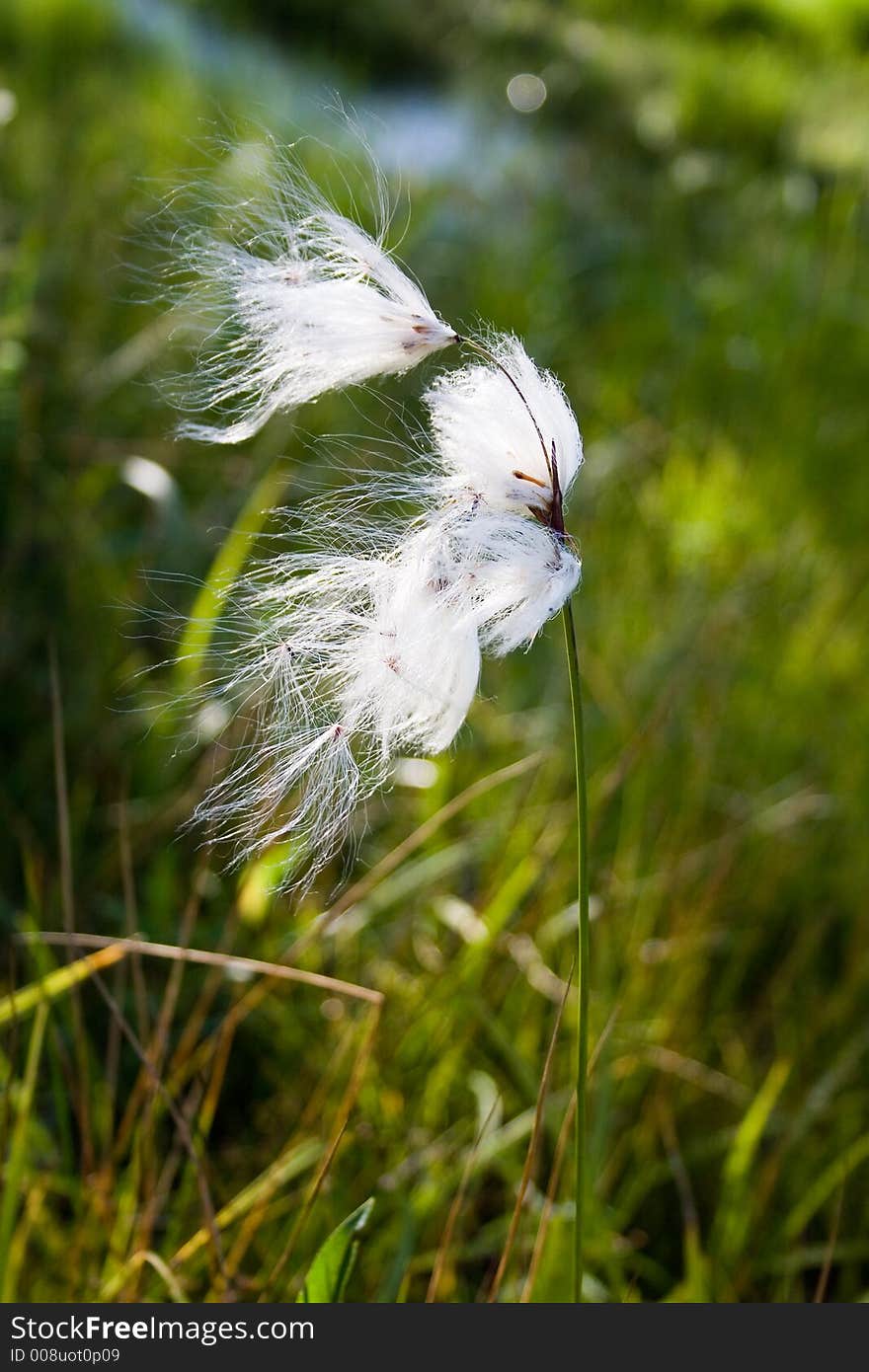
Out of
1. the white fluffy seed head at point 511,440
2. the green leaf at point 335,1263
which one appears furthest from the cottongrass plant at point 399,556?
the green leaf at point 335,1263

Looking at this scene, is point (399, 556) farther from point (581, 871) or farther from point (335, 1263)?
point (335, 1263)

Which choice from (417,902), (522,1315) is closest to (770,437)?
(417,902)

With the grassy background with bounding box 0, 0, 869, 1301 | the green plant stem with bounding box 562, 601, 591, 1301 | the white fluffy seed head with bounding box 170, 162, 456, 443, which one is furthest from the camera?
the grassy background with bounding box 0, 0, 869, 1301

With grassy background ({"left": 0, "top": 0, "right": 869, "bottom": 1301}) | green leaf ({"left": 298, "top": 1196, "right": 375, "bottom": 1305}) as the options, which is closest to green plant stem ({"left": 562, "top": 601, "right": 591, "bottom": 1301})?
green leaf ({"left": 298, "top": 1196, "right": 375, "bottom": 1305})

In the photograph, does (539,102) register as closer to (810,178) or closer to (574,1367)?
(810,178)

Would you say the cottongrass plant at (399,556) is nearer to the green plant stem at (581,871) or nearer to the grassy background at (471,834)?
the green plant stem at (581,871)

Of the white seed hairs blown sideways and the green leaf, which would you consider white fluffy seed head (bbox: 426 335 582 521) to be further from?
the green leaf
